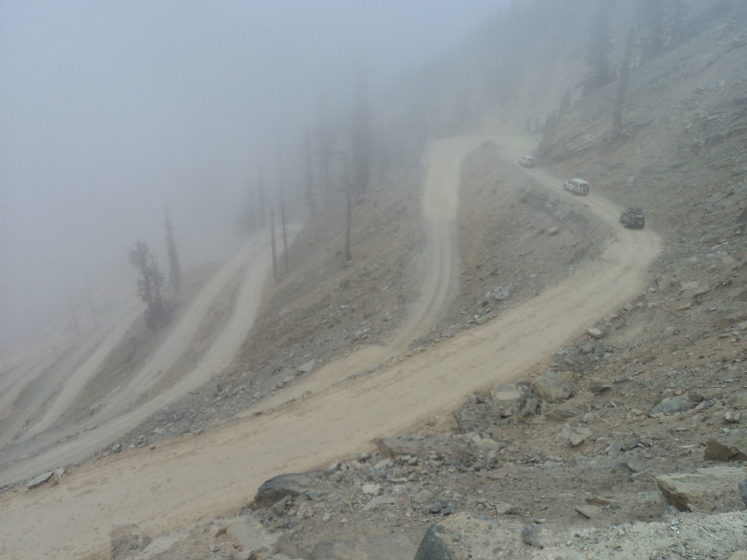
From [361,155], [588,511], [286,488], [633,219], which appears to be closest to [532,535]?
[588,511]

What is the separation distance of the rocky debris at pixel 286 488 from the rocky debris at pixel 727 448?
29.4 feet

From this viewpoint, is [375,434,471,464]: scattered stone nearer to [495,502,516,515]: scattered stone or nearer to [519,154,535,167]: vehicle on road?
[495,502,516,515]: scattered stone

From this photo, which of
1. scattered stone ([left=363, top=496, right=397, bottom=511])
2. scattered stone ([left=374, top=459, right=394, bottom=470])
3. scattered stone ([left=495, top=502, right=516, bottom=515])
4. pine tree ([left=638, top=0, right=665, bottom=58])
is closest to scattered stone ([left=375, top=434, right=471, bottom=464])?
scattered stone ([left=374, top=459, right=394, bottom=470])

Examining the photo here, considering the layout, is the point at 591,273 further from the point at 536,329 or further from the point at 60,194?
the point at 60,194

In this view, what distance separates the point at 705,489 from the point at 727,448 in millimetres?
1718

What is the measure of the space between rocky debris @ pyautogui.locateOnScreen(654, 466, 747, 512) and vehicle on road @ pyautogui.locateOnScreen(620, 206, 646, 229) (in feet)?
82.5

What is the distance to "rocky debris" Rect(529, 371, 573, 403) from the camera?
15836 mm

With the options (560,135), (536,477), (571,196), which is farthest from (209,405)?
(560,135)

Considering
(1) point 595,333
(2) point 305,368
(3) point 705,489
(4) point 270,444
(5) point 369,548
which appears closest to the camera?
(3) point 705,489

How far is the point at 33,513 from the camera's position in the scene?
15.7m

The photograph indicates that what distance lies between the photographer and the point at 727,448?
8758mm

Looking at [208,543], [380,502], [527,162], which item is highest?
[380,502]

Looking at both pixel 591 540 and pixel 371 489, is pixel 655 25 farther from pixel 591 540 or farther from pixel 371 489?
pixel 591 540

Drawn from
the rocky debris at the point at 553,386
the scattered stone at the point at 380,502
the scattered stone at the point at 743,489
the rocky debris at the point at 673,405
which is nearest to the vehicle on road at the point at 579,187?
the rocky debris at the point at 553,386
